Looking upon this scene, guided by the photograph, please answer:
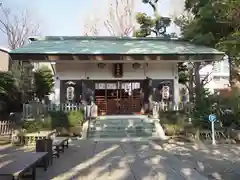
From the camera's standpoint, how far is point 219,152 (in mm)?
9695

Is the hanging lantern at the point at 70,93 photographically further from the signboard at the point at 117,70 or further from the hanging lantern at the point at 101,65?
the signboard at the point at 117,70

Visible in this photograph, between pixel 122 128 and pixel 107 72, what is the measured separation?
185 inches

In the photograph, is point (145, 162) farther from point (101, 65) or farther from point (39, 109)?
point (101, 65)

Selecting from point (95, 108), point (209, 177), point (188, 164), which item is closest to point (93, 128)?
point (95, 108)

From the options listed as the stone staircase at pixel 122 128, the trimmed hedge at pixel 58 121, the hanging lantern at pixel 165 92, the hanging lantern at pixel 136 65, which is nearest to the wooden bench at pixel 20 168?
the trimmed hedge at pixel 58 121

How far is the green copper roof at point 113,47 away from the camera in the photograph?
1594cm

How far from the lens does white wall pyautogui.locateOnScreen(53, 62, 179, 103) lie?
1739 centimetres

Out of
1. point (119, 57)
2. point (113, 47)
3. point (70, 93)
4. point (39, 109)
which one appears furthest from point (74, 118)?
point (113, 47)

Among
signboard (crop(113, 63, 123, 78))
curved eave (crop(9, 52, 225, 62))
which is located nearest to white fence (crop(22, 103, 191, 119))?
curved eave (crop(9, 52, 225, 62))

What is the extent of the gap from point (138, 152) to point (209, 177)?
374 centimetres

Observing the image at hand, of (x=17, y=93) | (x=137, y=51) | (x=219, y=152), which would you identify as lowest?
(x=219, y=152)

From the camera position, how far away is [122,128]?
47.3 feet

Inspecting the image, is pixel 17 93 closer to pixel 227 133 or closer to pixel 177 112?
pixel 177 112

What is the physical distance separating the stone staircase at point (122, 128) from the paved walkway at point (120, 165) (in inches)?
106
